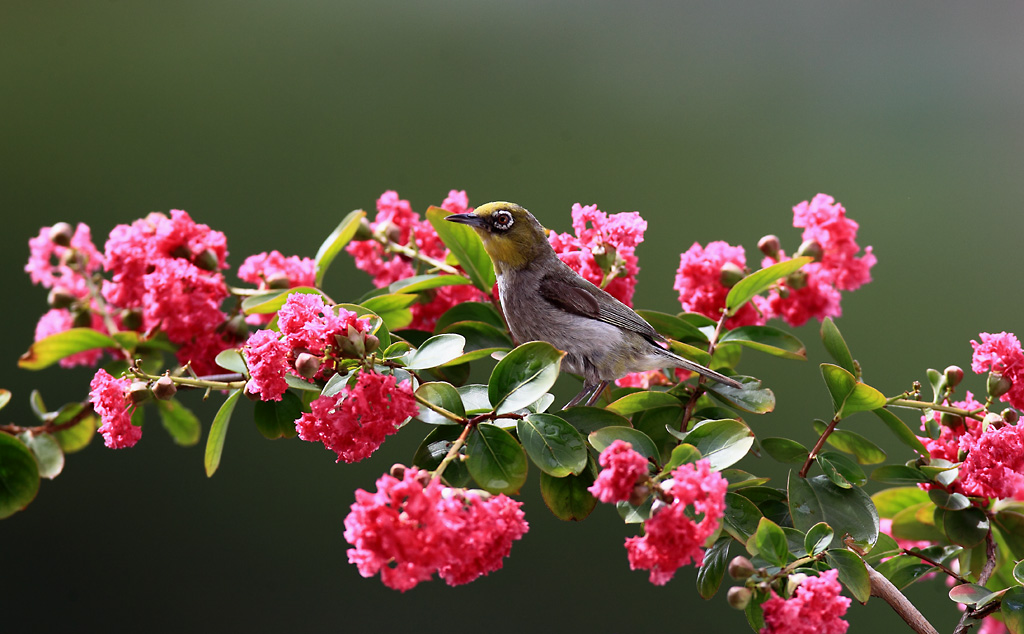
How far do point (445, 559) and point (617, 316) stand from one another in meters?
0.44

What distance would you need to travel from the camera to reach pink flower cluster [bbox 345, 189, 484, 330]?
1.21 m

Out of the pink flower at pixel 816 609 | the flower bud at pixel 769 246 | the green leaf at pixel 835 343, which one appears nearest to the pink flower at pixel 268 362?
the pink flower at pixel 816 609

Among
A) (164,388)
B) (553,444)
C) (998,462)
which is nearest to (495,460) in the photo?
(553,444)

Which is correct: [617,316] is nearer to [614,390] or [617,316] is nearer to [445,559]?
[614,390]

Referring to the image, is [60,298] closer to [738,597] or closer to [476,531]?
[476,531]

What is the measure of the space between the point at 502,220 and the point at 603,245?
0.14 m

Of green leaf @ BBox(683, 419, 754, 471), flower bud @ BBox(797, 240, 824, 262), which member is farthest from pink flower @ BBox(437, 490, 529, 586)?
flower bud @ BBox(797, 240, 824, 262)

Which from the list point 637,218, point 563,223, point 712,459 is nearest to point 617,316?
point 637,218

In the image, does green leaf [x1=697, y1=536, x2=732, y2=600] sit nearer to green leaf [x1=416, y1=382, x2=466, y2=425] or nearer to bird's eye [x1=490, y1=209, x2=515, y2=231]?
green leaf [x1=416, y1=382, x2=466, y2=425]

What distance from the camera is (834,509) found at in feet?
2.90

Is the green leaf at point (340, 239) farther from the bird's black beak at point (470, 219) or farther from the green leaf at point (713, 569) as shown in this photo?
the green leaf at point (713, 569)

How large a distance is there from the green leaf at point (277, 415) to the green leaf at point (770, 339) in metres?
0.57

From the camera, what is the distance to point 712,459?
76cm

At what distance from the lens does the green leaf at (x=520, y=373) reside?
2.54ft
